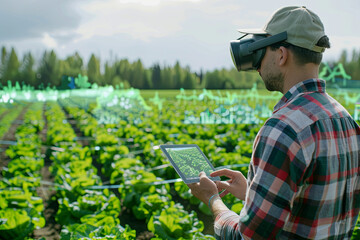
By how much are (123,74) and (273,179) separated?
14.3 meters

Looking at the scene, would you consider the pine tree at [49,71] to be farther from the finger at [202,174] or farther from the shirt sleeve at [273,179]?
the shirt sleeve at [273,179]

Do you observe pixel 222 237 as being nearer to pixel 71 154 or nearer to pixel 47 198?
pixel 47 198

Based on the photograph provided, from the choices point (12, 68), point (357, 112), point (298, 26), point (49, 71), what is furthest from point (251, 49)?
point (357, 112)

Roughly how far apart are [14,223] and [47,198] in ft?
6.78

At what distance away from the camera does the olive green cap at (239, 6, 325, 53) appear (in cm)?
133

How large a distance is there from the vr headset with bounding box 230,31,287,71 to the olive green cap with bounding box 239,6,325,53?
0.03 metres

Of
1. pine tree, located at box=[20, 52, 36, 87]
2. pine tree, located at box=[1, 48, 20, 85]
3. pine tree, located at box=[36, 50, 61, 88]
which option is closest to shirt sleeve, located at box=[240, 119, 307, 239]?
pine tree, located at box=[1, 48, 20, 85]

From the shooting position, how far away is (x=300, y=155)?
3.93 feet

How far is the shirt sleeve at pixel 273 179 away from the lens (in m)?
1.20

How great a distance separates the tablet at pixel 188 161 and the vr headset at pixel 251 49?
602mm

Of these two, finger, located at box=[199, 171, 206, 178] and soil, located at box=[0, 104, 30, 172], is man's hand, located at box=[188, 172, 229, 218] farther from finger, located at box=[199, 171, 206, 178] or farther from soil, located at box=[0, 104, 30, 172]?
soil, located at box=[0, 104, 30, 172]

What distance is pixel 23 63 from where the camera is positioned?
400 inches

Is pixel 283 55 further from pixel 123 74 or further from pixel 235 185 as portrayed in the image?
pixel 123 74

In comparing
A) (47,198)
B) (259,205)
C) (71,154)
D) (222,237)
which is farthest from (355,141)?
(71,154)
